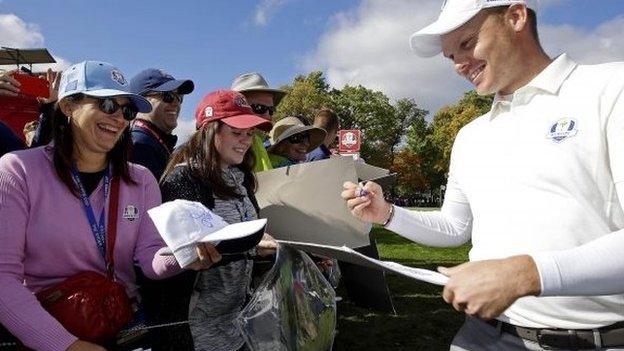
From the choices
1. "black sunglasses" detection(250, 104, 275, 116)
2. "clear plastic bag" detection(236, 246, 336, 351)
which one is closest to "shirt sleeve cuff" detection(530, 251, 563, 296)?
"clear plastic bag" detection(236, 246, 336, 351)

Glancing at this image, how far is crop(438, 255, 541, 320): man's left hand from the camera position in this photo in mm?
1302

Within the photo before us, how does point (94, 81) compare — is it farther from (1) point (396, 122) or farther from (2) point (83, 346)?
(1) point (396, 122)

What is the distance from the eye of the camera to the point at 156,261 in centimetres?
211

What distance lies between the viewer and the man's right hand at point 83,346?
172 centimetres

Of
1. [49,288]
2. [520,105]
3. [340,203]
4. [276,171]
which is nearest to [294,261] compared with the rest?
[340,203]

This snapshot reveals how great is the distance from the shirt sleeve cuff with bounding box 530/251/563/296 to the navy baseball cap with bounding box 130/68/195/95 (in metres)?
3.20

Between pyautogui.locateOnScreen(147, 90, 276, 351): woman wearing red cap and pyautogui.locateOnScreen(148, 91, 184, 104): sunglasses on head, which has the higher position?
pyautogui.locateOnScreen(148, 91, 184, 104): sunglasses on head

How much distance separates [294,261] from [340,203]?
50cm

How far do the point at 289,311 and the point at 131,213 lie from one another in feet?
2.67

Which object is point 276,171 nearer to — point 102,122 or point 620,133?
point 102,122

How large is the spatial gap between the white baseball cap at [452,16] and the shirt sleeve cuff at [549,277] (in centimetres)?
96

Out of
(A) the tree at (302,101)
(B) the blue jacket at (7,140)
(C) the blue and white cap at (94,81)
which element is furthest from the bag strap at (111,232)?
(A) the tree at (302,101)

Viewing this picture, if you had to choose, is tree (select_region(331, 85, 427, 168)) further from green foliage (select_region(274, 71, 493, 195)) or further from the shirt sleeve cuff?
the shirt sleeve cuff

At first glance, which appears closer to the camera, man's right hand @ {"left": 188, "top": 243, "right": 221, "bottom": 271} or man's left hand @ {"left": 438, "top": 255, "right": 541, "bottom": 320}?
man's left hand @ {"left": 438, "top": 255, "right": 541, "bottom": 320}
